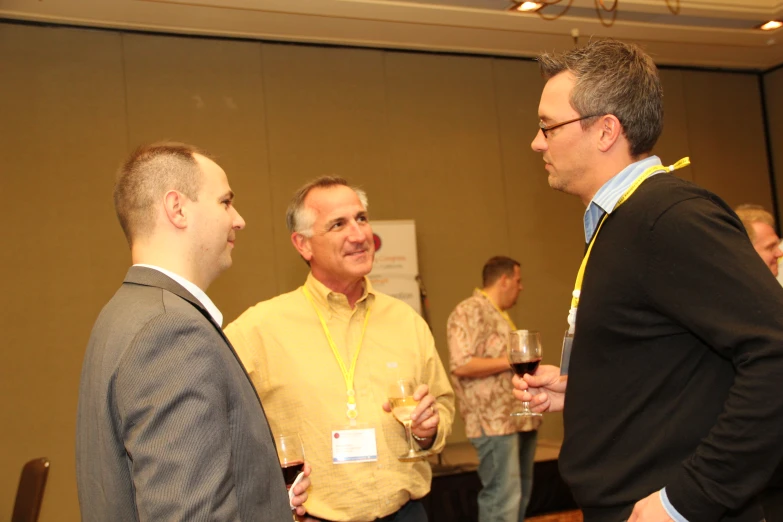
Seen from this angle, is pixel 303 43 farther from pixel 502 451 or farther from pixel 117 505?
pixel 117 505

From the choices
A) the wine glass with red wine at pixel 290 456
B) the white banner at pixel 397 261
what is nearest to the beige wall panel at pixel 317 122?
the white banner at pixel 397 261

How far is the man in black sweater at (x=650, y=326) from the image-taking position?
1.35 m

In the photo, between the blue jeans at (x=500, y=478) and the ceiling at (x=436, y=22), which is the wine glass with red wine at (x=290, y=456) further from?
the ceiling at (x=436, y=22)

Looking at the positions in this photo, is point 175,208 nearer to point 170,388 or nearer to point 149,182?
point 149,182

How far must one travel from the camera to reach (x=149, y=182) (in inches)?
64.6

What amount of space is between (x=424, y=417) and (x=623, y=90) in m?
1.19

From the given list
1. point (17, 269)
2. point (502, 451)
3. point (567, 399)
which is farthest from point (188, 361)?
point (17, 269)

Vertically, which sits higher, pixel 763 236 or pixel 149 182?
pixel 149 182

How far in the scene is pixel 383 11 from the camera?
5.99 m

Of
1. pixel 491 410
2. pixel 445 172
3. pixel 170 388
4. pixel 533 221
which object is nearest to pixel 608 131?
pixel 170 388

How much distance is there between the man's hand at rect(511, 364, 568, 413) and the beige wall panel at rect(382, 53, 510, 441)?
4.84 metres

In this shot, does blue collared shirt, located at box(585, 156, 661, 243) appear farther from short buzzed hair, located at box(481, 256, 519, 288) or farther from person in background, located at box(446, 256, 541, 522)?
short buzzed hair, located at box(481, 256, 519, 288)

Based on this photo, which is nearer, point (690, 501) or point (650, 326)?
point (690, 501)

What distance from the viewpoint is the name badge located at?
2414mm
